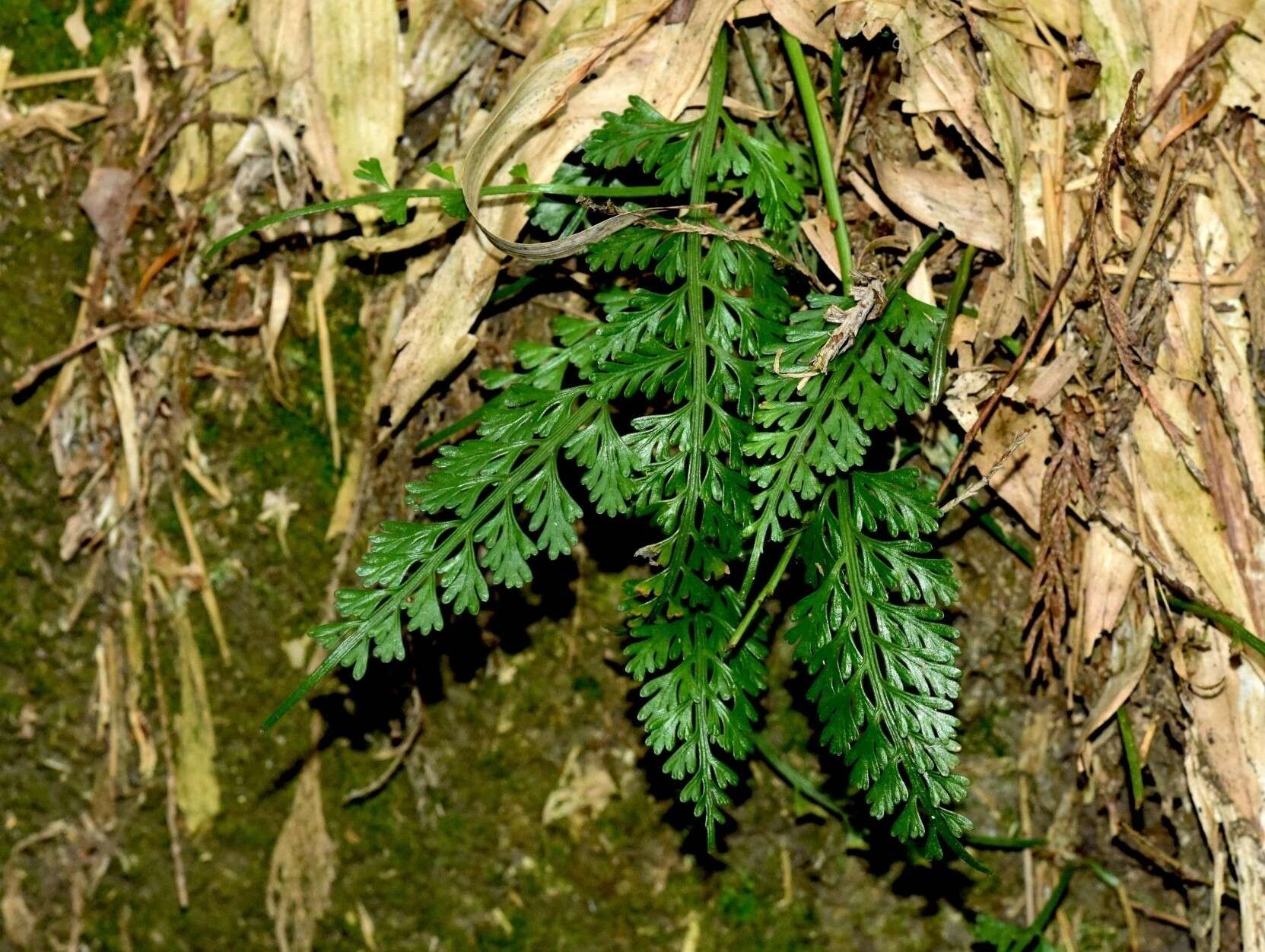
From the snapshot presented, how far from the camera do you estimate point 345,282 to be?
7.93ft

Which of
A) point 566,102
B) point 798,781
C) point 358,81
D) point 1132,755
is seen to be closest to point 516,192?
point 566,102

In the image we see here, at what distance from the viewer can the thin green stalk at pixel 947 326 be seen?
6.19 ft

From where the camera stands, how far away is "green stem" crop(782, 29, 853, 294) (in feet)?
6.58

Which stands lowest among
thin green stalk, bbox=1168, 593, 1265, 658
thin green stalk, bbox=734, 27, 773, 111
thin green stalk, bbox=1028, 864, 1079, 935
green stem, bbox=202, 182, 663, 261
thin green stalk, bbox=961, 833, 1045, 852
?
thin green stalk, bbox=1028, 864, 1079, 935

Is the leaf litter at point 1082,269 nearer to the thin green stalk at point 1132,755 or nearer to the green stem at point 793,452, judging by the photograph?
the thin green stalk at point 1132,755

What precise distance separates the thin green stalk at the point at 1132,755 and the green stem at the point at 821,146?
0.93 metres

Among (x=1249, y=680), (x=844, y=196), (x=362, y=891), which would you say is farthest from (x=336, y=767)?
(x=1249, y=680)

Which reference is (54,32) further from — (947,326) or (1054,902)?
(1054,902)

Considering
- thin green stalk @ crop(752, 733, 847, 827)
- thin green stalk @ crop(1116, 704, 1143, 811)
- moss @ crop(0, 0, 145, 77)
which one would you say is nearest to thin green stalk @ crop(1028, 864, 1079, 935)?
thin green stalk @ crop(1116, 704, 1143, 811)

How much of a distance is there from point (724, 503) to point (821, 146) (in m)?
0.70

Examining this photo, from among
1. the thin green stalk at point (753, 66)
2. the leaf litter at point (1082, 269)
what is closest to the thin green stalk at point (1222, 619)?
the leaf litter at point (1082, 269)

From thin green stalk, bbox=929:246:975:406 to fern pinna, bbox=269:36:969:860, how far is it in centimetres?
3

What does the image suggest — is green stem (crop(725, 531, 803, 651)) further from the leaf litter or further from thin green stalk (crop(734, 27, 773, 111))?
thin green stalk (crop(734, 27, 773, 111))

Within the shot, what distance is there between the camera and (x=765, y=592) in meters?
1.85
